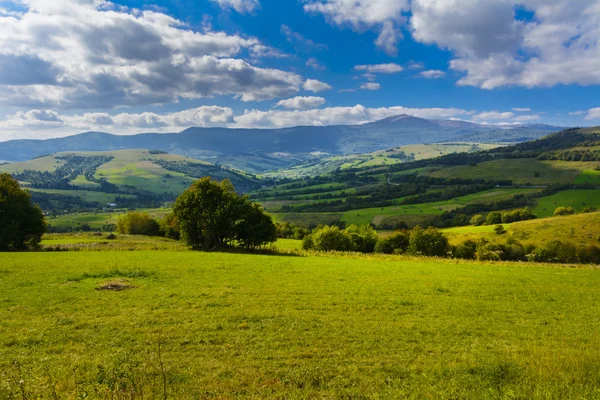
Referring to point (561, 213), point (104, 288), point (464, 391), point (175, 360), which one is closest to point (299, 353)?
point (175, 360)

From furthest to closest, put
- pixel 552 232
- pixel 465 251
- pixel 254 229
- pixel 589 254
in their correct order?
pixel 552 232 < pixel 465 251 < pixel 589 254 < pixel 254 229

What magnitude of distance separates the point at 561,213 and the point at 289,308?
536ft

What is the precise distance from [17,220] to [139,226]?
51.7 m

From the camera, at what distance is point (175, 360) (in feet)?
39.3

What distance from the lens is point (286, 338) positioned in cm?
1458

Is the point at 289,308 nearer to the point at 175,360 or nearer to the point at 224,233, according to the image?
the point at 175,360

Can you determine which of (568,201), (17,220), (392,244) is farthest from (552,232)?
(17,220)

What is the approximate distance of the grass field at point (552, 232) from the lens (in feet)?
296

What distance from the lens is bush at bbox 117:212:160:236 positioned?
10094 cm

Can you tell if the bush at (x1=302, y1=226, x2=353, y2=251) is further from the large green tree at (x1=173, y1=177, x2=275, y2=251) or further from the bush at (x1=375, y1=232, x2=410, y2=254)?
the large green tree at (x1=173, y1=177, x2=275, y2=251)

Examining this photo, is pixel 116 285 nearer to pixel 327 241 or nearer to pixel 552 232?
pixel 327 241

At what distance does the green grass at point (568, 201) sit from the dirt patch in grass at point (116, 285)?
7175 inches

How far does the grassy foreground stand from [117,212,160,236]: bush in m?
77.4

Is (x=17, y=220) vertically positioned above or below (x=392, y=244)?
above
